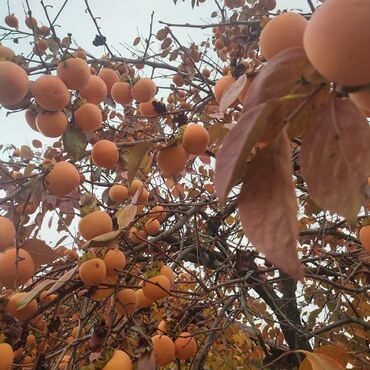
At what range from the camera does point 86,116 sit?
1223 mm

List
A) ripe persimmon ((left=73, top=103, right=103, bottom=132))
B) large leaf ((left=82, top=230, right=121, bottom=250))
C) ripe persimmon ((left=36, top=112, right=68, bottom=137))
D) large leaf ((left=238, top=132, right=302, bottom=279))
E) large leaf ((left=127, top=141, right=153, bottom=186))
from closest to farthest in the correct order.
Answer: large leaf ((left=238, top=132, right=302, bottom=279))
large leaf ((left=82, top=230, right=121, bottom=250))
large leaf ((left=127, top=141, right=153, bottom=186))
ripe persimmon ((left=36, top=112, right=68, bottom=137))
ripe persimmon ((left=73, top=103, right=103, bottom=132))

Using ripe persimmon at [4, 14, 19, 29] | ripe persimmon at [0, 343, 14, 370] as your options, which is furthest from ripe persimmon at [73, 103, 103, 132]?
ripe persimmon at [4, 14, 19, 29]

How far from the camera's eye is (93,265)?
3.48ft

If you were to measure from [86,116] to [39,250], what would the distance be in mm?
435

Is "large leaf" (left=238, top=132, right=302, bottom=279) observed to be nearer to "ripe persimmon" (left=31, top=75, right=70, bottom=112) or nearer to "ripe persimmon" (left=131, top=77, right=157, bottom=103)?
"ripe persimmon" (left=31, top=75, right=70, bottom=112)

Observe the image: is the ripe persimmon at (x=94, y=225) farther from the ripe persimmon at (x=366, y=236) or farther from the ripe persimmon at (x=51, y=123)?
the ripe persimmon at (x=366, y=236)

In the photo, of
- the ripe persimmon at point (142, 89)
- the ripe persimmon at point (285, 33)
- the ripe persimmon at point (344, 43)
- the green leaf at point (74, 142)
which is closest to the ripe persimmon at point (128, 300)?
the green leaf at point (74, 142)

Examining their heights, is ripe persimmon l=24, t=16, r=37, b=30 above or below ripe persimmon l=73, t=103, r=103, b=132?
above

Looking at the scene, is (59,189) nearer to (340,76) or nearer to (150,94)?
(150,94)

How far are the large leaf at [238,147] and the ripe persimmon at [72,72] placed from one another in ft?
2.90

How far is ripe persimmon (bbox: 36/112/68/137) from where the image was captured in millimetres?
1122

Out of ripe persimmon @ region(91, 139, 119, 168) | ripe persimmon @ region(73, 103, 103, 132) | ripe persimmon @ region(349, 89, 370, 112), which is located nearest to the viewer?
A: ripe persimmon @ region(349, 89, 370, 112)

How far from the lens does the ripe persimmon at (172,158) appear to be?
1.10 meters

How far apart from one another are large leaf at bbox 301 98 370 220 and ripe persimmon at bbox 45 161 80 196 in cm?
87
